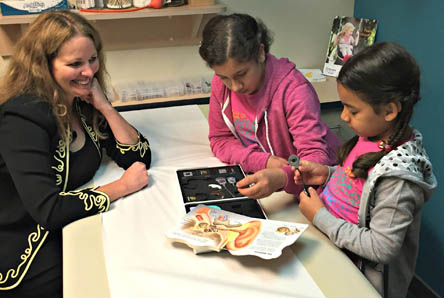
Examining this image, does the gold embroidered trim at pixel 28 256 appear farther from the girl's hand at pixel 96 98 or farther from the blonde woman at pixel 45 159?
the girl's hand at pixel 96 98

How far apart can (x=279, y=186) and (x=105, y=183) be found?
59 centimetres

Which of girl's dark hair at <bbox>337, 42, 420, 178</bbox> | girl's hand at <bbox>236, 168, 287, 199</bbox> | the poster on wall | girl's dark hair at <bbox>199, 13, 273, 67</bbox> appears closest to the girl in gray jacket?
girl's dark hair at <bbox>337, 42, 420, 178</bbox>

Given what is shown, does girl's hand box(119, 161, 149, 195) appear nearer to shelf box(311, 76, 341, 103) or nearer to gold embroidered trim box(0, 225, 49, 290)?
gold embroidered trim box(0, 225, 49, 290)

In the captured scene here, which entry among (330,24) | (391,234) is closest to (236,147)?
(391,234)

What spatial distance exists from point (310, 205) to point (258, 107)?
0.46 meters

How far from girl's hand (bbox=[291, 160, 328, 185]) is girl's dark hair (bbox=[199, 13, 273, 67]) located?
1.24ft

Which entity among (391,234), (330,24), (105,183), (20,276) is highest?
(330,24)

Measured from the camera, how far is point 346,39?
258cm

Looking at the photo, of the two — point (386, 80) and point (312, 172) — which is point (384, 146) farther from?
point (312, 172)

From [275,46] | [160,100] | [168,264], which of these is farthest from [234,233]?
[275,46]

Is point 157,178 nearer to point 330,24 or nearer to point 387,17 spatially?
point 387,17

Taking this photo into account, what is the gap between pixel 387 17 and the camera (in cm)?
224

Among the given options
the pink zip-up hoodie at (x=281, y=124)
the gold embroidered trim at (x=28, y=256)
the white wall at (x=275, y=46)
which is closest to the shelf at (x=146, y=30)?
the white wall at (x=275, y=46)

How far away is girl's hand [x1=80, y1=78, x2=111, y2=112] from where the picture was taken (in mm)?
1474
